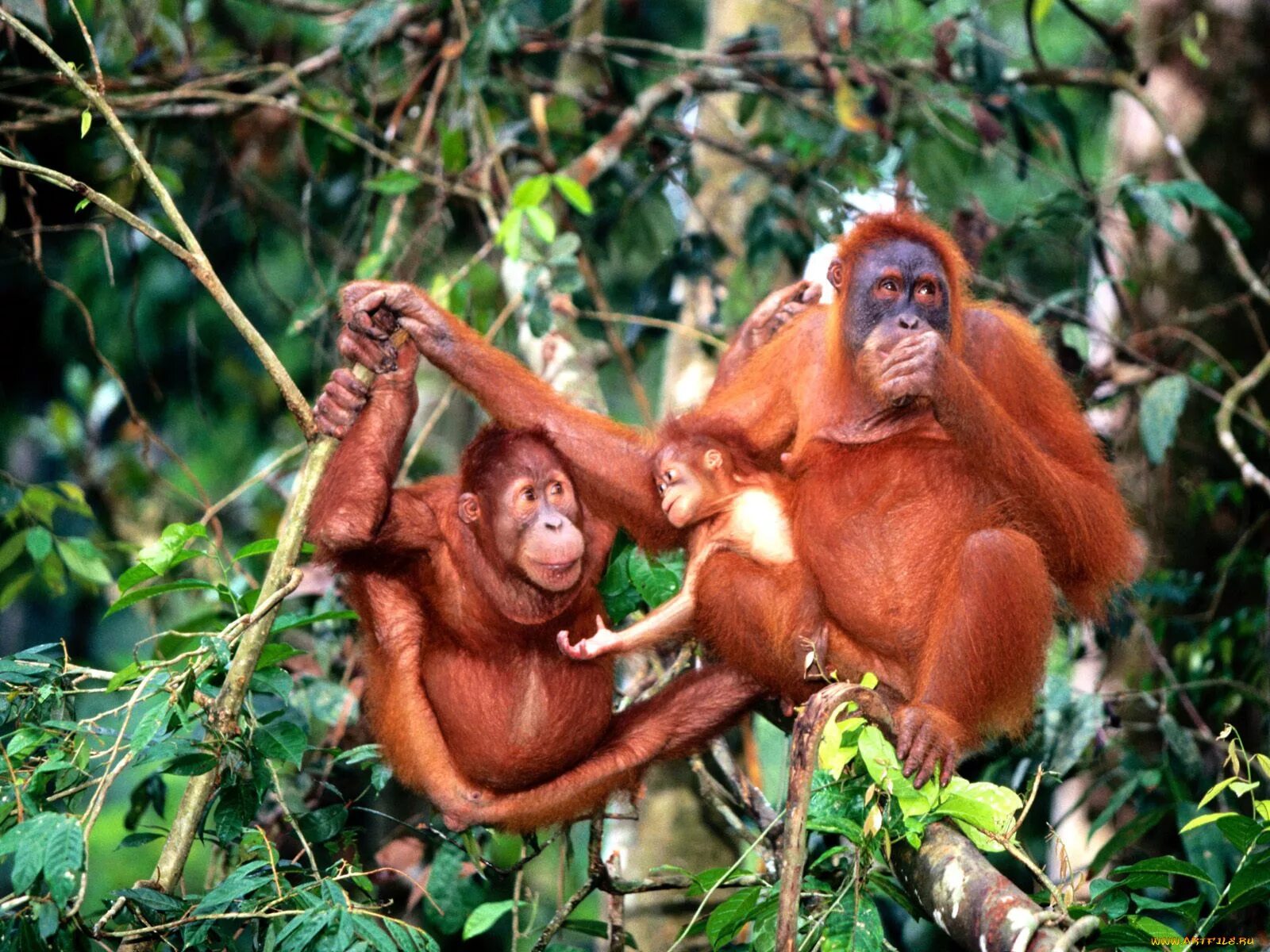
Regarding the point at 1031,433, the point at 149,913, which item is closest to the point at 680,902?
the point at 1031,433

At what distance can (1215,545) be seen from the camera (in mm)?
6242

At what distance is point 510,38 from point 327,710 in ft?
9.04

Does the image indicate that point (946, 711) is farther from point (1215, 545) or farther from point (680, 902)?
point (1215, 545)

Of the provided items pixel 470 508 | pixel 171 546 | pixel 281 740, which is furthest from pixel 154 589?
pixel 470 508

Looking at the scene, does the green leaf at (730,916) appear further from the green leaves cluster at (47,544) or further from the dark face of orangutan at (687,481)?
the green leaves cluster at (47,544)

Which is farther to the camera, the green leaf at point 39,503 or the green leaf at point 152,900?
the green leaf at point 39,503

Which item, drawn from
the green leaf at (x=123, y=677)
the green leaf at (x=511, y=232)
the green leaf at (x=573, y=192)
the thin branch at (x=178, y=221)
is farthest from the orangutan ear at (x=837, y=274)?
the green leaf at (x=123, y=677)

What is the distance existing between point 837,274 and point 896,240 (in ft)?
0.98

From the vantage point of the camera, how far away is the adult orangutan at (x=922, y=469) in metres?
3.72

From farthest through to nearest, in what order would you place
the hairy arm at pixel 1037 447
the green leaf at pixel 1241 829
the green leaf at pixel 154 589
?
the hairy arm at pixel 1037 447 < the green leaf at pixel 154 589 < the green leaf at pixel 1241 829

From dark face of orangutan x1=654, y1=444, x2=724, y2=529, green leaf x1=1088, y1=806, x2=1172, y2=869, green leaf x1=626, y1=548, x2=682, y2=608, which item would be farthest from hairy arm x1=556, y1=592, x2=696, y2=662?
green leaf x1=1088, y1=806, x2=1172, y2=869

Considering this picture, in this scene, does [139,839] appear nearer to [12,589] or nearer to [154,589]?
[154,589]

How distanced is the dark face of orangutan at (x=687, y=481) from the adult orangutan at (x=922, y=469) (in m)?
0.10

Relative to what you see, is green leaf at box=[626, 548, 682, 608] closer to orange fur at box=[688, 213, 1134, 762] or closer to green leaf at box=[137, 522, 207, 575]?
A: orange fur at box=[688, 213, 1134, 762]
